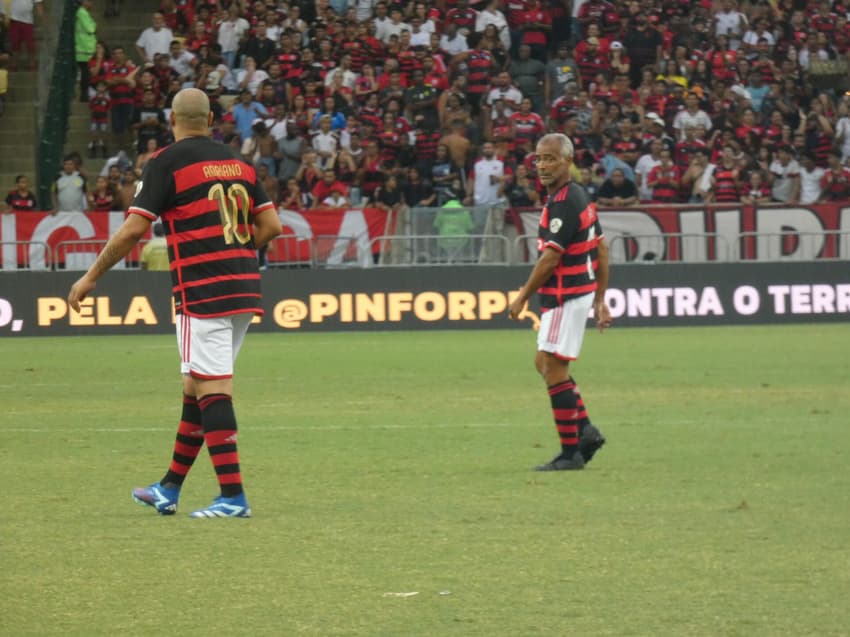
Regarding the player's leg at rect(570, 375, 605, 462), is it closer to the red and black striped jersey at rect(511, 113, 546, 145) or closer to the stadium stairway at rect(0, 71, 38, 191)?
the red and black striped jersey at rect(511, 113, 546, 145)

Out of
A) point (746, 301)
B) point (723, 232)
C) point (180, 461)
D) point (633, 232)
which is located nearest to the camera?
point (180, 461)

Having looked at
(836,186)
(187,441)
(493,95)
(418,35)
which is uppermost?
(418,35)

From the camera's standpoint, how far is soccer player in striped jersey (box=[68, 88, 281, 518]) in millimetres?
7969

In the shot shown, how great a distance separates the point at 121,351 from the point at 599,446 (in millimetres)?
11865

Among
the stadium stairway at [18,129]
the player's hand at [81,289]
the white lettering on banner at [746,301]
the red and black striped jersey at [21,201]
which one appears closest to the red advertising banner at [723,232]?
the white lettering on banner at [746,301]

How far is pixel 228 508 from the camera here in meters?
8.16

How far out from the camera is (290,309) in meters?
24.2

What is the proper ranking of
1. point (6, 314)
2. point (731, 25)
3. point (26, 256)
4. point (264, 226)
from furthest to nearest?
1. point (731, 25)
2. point (26, 256)
3. point (6, 314)
4. point (264, 226)

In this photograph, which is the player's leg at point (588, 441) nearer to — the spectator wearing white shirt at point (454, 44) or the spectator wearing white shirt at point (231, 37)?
the spectator wearing white shirt at point (454, 44)

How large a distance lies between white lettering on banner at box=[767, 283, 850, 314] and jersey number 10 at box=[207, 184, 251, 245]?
683 inches

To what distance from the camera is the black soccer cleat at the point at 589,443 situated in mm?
10336

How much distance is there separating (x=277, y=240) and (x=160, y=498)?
16.7 m

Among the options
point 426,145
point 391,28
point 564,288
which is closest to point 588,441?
point 564,288

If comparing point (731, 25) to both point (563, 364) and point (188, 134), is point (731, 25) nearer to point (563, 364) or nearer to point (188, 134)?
point (563, 364)
